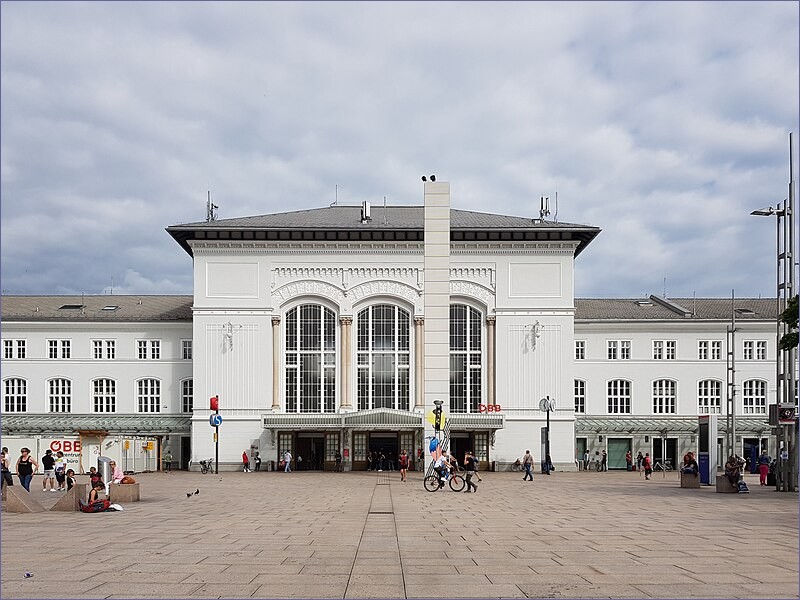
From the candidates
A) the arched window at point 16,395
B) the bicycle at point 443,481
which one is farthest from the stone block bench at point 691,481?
the arched window at point 16,395

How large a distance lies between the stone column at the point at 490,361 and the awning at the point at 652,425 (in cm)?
943

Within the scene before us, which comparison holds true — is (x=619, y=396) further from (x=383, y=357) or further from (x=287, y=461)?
(x=287, y=461)

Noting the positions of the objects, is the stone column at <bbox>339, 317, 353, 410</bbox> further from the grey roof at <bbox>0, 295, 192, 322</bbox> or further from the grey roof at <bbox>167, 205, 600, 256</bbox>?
the grey roof at <bbox>0, 295, 192, 322</bbox>

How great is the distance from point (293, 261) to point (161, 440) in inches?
559

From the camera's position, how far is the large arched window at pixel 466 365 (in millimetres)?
56719

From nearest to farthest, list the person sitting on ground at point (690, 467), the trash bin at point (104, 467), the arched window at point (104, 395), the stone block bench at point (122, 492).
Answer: the trash bin at point (104, 467) < the stone block bench at point (122, 492) < the person sitting on ground at point (690, 467) < the arched window at point (104, 395)

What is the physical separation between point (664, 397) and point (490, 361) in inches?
613

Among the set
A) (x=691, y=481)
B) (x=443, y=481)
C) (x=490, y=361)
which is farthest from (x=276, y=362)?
(x=691, y=481)

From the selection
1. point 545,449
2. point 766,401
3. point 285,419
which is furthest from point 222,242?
point 766,401

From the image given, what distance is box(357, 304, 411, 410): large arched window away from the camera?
185 feet

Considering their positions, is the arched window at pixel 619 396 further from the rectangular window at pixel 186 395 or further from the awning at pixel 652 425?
the rectangular window at pixel 186 395

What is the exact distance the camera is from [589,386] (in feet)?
212

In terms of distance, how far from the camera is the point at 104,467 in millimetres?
25578

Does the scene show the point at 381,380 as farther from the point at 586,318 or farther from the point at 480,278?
the point at 586,318
